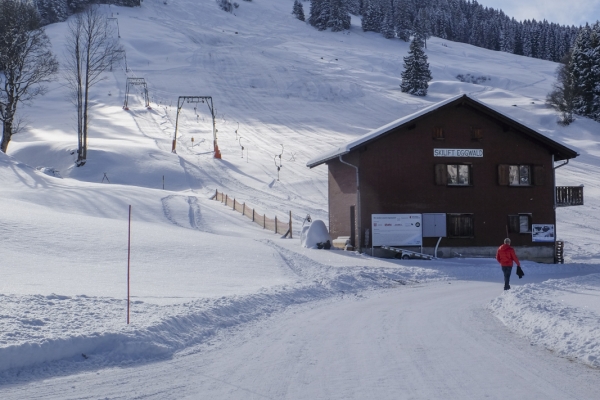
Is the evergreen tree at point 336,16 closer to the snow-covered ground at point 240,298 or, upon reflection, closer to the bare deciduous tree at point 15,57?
the snow-covered ground at point 240,298

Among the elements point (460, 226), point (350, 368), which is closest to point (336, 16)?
point (460, 226)

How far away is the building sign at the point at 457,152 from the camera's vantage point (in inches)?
1125

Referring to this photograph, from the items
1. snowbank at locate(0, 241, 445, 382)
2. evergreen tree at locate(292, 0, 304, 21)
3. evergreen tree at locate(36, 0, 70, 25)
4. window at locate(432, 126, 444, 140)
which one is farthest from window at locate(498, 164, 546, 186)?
evergreen tree at locate(292, 0, 304, 21)

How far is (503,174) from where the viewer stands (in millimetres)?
29016

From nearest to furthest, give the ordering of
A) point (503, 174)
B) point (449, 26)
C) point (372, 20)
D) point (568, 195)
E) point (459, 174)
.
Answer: point (459, 174), point (503, 174), point (568, 195), point (372, 20), point (449, 26)

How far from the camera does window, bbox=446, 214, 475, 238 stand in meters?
28.3

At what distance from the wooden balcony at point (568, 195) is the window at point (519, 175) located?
1.95 m

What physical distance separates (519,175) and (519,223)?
88.2 inches

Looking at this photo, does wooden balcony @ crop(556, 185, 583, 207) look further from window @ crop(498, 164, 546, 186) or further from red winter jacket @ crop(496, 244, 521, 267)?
red winter jacket @ crop(496, 244, 521, 267)

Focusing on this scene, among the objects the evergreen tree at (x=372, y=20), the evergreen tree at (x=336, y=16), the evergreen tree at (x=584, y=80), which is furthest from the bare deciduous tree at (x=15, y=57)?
the evergreen tree at (x=372, y=20)

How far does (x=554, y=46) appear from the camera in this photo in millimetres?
145750

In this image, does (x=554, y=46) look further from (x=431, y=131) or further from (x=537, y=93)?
(x=431, y=131)

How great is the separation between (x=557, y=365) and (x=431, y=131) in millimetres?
20899

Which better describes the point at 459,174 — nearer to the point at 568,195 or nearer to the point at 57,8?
the point at 568,195
